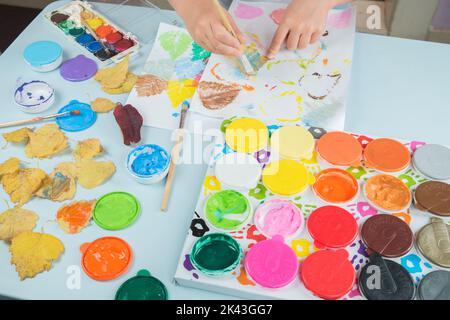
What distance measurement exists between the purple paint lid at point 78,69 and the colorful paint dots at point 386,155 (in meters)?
0.73

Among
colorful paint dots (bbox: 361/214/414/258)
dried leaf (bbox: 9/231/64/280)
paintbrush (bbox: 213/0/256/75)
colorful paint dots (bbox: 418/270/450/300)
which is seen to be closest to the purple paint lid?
paintbrush (bbox: 213/0/256/75)

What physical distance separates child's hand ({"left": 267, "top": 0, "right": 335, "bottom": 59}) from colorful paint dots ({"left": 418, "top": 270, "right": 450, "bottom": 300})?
2.18ft

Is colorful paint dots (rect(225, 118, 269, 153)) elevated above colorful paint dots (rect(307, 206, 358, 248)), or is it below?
above

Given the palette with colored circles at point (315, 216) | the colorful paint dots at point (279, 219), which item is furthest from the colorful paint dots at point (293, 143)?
the colorful paint dots at point (279, 219)

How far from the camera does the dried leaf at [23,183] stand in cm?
94

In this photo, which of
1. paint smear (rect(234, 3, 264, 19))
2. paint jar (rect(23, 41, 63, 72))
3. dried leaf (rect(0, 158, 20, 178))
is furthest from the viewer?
paint smear (rect(234, 3, 264, 19))

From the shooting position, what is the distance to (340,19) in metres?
1.27

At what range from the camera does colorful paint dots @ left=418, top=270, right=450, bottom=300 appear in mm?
767

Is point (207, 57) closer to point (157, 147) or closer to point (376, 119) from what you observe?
point (157, 147)

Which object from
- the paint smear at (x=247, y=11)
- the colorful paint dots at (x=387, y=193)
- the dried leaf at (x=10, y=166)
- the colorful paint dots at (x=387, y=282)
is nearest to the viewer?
the colorful paint dots at (x=387, y=282)

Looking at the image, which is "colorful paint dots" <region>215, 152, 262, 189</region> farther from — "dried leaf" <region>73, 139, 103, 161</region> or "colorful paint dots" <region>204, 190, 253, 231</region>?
"dried leaf" <region>73, 139, 103, 161</region>

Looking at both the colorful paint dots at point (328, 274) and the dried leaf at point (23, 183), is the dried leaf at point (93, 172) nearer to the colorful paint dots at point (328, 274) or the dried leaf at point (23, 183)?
the dried leaf at point (23, 183)

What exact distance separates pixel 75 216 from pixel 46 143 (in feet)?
0.73

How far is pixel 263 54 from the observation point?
1.19m
